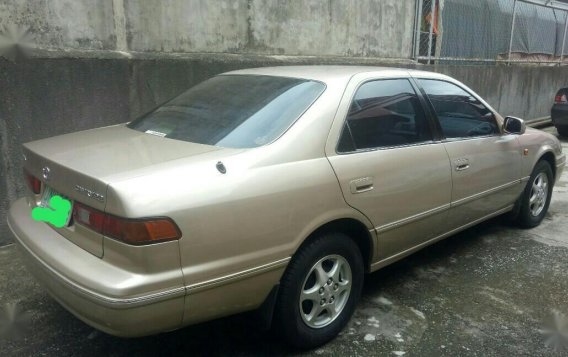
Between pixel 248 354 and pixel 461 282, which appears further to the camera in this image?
pixel 461 282

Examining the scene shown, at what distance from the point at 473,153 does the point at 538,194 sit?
1.53 metres

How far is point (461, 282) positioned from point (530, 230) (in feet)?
5.27

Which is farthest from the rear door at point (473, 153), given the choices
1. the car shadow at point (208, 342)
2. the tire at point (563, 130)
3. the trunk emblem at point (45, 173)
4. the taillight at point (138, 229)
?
the tire at point (563, 130)

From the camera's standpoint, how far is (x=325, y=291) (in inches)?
110

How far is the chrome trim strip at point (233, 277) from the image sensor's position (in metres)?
2.19

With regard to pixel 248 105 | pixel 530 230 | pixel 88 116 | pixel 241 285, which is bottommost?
pixel 530 230

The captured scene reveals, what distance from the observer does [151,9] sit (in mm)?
5082

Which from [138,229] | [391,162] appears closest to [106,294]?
→ [138,229]

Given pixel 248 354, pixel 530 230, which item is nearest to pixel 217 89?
pixel 248 354

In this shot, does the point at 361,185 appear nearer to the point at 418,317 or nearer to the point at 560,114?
the point at 418,317

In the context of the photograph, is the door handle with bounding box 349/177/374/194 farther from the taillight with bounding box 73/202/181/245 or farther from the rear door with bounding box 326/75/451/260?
the taillight with bounding box 73/202/181/245

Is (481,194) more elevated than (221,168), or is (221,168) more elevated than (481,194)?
(221,168)

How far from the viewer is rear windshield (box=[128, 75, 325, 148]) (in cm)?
266

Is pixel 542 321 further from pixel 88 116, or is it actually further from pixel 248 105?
pixel 88 116
